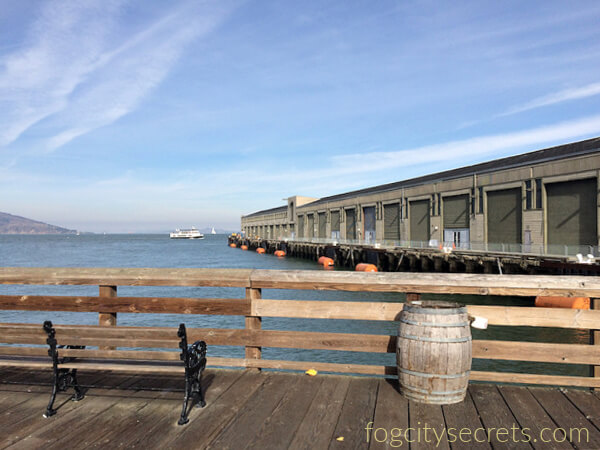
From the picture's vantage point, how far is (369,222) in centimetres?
6281

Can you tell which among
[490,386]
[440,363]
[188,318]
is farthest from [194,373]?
[188,318]

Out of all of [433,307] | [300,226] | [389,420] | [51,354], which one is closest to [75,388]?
[51,354]

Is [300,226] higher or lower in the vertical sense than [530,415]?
higher

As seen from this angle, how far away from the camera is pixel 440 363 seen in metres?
4.61

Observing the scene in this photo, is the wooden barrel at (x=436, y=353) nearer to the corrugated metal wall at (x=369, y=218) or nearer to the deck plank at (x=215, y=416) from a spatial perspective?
the deck plank at (x=215, y=416)

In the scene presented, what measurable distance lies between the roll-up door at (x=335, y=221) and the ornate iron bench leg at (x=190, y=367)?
223 feet

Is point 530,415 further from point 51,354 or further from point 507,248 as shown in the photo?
point 507,248

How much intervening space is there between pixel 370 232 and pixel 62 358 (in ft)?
193

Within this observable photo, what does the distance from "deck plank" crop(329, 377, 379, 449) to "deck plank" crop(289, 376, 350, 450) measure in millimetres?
58

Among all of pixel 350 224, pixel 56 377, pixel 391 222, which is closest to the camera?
pixel 56 377

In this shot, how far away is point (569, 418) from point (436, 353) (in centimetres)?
145

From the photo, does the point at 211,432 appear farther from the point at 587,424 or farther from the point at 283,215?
the point at 283,215

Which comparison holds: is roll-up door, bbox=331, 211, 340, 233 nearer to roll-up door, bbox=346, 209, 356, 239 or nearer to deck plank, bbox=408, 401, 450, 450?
roll-up door, bbox=346, 209, 356, 239

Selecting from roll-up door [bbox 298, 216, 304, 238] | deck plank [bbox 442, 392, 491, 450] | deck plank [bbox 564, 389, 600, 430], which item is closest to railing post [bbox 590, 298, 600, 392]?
deck plank [bbox 564, 389, 600, 430]
